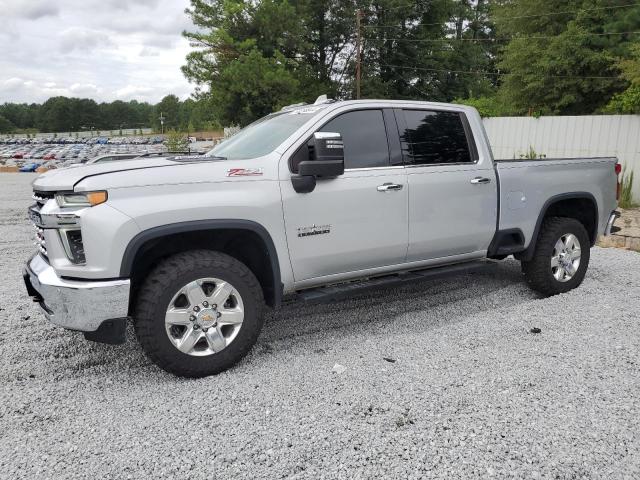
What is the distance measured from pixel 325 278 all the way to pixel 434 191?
4.03 feet

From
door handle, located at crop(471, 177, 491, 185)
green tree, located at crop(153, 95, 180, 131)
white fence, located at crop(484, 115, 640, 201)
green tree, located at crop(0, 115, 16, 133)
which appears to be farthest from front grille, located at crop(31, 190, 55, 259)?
green tree, located at crop(0, 115, 16, 133)

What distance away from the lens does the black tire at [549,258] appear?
534 cm

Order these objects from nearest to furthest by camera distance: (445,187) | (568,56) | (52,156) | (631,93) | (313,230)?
(313,230)
(445,187)
(631,93)
(568,56)
(52,156)

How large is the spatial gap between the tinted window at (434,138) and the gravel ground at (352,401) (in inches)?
57.3

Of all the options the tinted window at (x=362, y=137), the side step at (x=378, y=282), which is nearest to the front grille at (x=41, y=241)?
the side step at (x=378, y=282)

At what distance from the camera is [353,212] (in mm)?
4078

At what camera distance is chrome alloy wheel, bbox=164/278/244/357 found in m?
3.47

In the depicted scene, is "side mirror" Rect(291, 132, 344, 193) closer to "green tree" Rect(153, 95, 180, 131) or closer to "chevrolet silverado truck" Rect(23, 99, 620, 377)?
"chevrolet silverado truck" Rect(23, 99, 620, 377)

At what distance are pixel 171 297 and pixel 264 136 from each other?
1.63 m

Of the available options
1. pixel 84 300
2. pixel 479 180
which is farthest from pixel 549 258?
pixel 84 300

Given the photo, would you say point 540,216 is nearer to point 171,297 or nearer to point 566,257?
point 566,257

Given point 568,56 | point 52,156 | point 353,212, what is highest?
point 568,56

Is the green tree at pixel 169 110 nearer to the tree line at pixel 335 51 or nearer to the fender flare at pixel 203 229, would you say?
the tree line at pixel 335 51

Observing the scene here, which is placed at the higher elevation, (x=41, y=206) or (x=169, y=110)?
(x=41, y=206)
